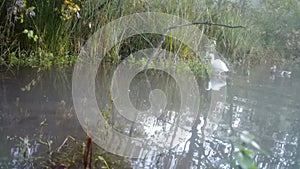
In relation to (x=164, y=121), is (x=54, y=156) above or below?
below

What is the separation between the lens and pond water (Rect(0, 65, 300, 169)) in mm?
1628

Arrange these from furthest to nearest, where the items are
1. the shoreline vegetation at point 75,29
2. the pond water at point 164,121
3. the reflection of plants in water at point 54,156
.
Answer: the shoreline vegetation at point 75,29 < the pond water at point 164,121 < the reflection of plants in water at point 54,156

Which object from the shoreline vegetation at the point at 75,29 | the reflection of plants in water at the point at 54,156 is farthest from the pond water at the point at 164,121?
the shoreline vegetation at the point at 75,29

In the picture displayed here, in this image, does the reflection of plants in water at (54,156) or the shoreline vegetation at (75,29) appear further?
the shoreline vegetation at (75,29)

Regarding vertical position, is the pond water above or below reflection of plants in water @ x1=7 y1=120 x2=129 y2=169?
above

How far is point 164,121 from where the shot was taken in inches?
82.5

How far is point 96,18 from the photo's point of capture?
3777 millimetres

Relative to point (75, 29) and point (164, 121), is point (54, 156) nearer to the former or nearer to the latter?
point (164, 121)

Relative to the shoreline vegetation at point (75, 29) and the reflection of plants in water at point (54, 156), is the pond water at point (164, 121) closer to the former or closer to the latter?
the reflection of plants in water at point (54, 156)

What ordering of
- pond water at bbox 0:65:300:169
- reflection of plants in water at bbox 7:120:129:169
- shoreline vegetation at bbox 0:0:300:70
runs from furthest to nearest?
shoreline vegetation at bbox 0:0:300:70 < pond water at bbox 0:65:300:169 < reflection of plants in water at bbox 7:120:129:169

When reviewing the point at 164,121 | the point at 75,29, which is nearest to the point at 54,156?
the point at 164,121

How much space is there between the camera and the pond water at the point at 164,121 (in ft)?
5.34

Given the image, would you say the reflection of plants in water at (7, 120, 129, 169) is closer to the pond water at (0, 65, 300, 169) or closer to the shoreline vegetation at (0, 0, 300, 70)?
the pond water at (0, 65, 300, 169)

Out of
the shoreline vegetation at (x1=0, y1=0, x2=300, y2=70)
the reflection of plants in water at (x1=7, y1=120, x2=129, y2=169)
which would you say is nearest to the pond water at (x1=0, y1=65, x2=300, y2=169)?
the reflection of plants in water at (x1=7, y1=120, x2=129, y2=169)
